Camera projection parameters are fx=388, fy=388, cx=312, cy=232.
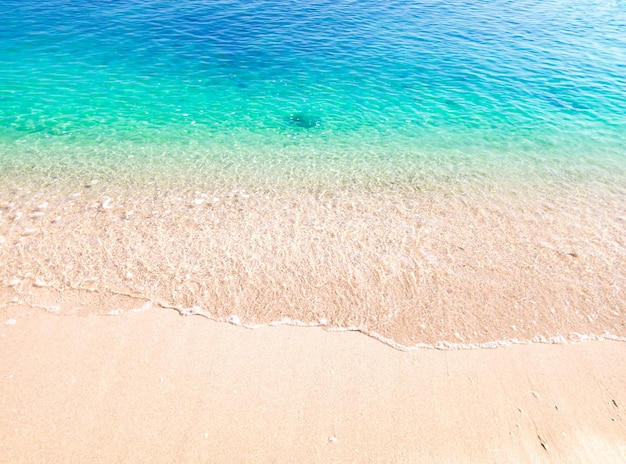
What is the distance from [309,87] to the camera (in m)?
19.5

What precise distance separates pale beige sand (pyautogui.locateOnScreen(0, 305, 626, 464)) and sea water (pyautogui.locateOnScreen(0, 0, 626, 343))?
2.49 ft

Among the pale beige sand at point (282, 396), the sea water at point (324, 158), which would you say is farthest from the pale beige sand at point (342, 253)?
the pale beige sand at point (282, 396)

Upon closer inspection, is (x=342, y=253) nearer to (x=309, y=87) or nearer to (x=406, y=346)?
(x=406, y=346)

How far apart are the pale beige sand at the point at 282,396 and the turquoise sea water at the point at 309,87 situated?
749cm

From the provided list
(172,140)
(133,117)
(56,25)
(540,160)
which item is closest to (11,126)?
(133,117)

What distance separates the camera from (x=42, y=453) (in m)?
5.66

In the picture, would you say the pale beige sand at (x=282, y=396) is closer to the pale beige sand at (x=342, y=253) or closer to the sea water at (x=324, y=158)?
the pale beige sand at (x=342, y=253)

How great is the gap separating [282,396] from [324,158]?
944 centimetres

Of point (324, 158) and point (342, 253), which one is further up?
point (342, 253)

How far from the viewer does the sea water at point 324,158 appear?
28.6 ft

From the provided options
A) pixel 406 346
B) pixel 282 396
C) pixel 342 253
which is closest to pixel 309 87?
pixel 342 253

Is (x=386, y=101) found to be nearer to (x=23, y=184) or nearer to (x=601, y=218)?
(x=601, y=218)

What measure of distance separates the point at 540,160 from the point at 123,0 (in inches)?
1274

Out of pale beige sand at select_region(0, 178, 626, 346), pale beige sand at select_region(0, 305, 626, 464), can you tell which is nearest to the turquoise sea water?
pale beige sand at select_region(0, 178, 626, 346)
